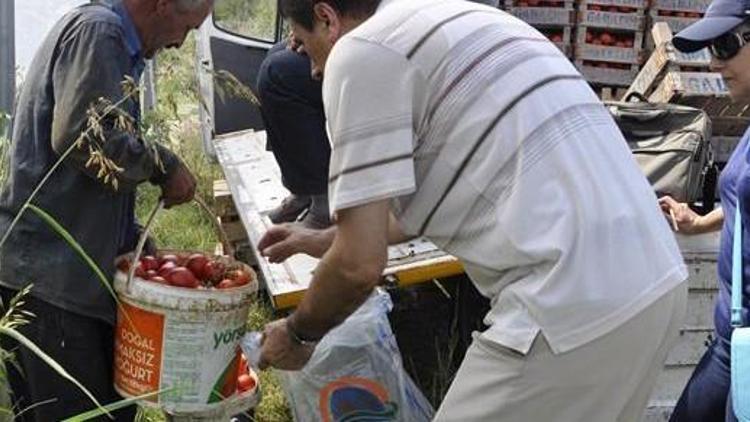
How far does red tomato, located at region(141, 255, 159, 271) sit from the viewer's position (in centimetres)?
305

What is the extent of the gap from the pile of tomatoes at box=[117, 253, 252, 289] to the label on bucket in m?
0.12

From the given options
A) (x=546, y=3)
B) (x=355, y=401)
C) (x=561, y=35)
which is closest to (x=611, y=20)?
(x=561, y=35)

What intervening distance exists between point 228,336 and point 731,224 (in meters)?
1.50

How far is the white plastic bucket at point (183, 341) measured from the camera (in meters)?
2.80

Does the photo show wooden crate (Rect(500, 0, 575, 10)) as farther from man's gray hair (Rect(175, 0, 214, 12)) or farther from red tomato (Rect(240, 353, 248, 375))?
red tomato (Rect(240, 353, 248, 375))

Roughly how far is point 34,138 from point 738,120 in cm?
358

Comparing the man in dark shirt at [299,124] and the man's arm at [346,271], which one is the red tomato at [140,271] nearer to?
the man's arm at [346,271]

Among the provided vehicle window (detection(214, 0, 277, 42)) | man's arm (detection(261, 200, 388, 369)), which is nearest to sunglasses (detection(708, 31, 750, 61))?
man's arm (detection(261, 200, 388, 369))

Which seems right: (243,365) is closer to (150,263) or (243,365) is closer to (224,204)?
(150,263)

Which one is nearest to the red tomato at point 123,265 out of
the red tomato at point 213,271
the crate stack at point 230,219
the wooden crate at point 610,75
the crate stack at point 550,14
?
the red tomato at point 213,271

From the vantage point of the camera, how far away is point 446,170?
217 centimetres

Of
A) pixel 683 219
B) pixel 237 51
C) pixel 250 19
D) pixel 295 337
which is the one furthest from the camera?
pixel 250 19

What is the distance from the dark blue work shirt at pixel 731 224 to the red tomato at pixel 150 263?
168 centimetres

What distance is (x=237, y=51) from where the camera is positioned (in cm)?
790
